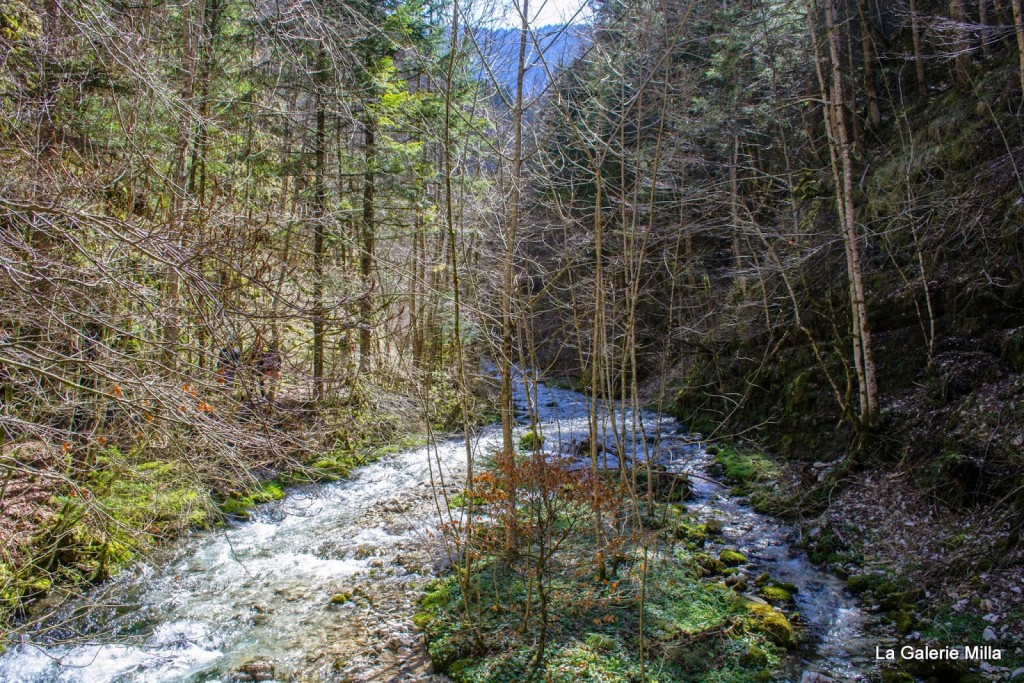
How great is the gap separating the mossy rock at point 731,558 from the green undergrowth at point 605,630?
66cm

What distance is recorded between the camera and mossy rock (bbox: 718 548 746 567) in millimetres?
7152

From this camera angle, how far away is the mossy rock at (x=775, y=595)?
629cm

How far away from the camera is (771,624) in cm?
564

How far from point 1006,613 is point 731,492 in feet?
15.1

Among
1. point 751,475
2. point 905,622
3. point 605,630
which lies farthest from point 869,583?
point 751,475

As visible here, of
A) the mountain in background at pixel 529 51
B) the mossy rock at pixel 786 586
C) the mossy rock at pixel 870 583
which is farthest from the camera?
the mossy rock at pixel 786 586

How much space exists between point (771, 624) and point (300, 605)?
15.8 feet

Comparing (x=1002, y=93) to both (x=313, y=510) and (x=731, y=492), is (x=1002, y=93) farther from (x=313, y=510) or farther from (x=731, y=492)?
(x=313, y=510)

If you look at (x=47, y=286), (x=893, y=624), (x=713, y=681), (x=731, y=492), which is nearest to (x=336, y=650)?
(x=713, y=681)

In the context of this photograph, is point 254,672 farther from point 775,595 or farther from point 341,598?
point 775,595

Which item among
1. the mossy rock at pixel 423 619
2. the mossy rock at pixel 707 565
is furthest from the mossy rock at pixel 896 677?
the mossy rock at pixel 423 619

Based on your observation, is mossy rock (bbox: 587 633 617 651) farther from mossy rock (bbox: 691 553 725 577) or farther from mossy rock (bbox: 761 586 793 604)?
mossy rock (bbox: 761 586 793 604)

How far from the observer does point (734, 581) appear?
668 centimetres

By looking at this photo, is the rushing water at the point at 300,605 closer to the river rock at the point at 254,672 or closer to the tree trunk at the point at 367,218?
the river rock at the point at 254,672
